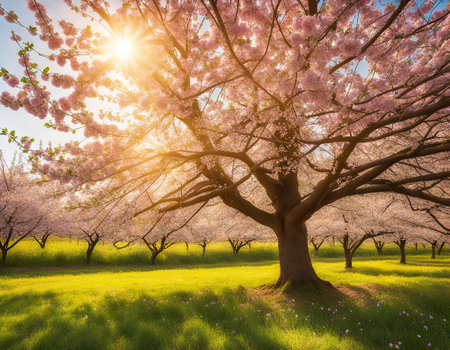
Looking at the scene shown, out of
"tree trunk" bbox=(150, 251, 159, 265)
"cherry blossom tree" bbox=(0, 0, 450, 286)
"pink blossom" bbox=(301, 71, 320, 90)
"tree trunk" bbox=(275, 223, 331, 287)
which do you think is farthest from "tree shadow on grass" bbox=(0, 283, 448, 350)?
"tree trunk" bbox=(150, 251, 159, 265)

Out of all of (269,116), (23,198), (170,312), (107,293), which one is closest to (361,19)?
(269,116)

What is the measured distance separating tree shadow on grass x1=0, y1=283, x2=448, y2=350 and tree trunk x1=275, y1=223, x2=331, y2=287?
2.02ft

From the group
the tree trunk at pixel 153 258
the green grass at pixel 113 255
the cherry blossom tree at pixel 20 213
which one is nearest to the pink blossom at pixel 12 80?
the cherry blossom tree at pixel 20 213

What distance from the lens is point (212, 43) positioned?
5969 millimetres

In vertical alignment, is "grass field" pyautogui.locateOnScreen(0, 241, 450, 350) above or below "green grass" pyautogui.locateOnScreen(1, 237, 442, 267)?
above

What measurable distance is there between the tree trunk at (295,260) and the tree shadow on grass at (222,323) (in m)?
0.62

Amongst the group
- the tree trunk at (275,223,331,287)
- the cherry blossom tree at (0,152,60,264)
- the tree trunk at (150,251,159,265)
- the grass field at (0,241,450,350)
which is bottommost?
the tree trunk at (150,251,159,265)

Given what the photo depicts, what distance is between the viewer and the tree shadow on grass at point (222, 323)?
4.48 m

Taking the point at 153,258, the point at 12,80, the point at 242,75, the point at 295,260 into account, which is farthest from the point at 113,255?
the point at 242,75

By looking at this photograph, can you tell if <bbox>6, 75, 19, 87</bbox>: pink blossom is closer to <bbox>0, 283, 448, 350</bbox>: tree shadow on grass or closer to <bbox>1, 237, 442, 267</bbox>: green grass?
<bbox>0, 283, 448, 350</bbox>: tree shadow on grass

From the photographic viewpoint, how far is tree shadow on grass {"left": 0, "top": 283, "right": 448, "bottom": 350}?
4477 millimetres

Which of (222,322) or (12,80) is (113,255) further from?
(12,80)

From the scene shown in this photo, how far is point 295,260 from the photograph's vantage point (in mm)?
8656

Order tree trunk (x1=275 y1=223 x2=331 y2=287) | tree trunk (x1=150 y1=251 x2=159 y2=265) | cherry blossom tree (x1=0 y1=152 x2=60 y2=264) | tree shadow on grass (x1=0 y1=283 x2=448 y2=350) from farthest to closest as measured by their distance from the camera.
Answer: tree trunk (x1=150 y1=251 x2=159 y2=265)
cherry blossom tree (x1=0 y1=152 x2=60 y2=264)
tree trunk (x1=275 y1=223 x2=331 y2=287)
tree shadow on grass (x1=0 y1=283 x2=448 y2=350)
